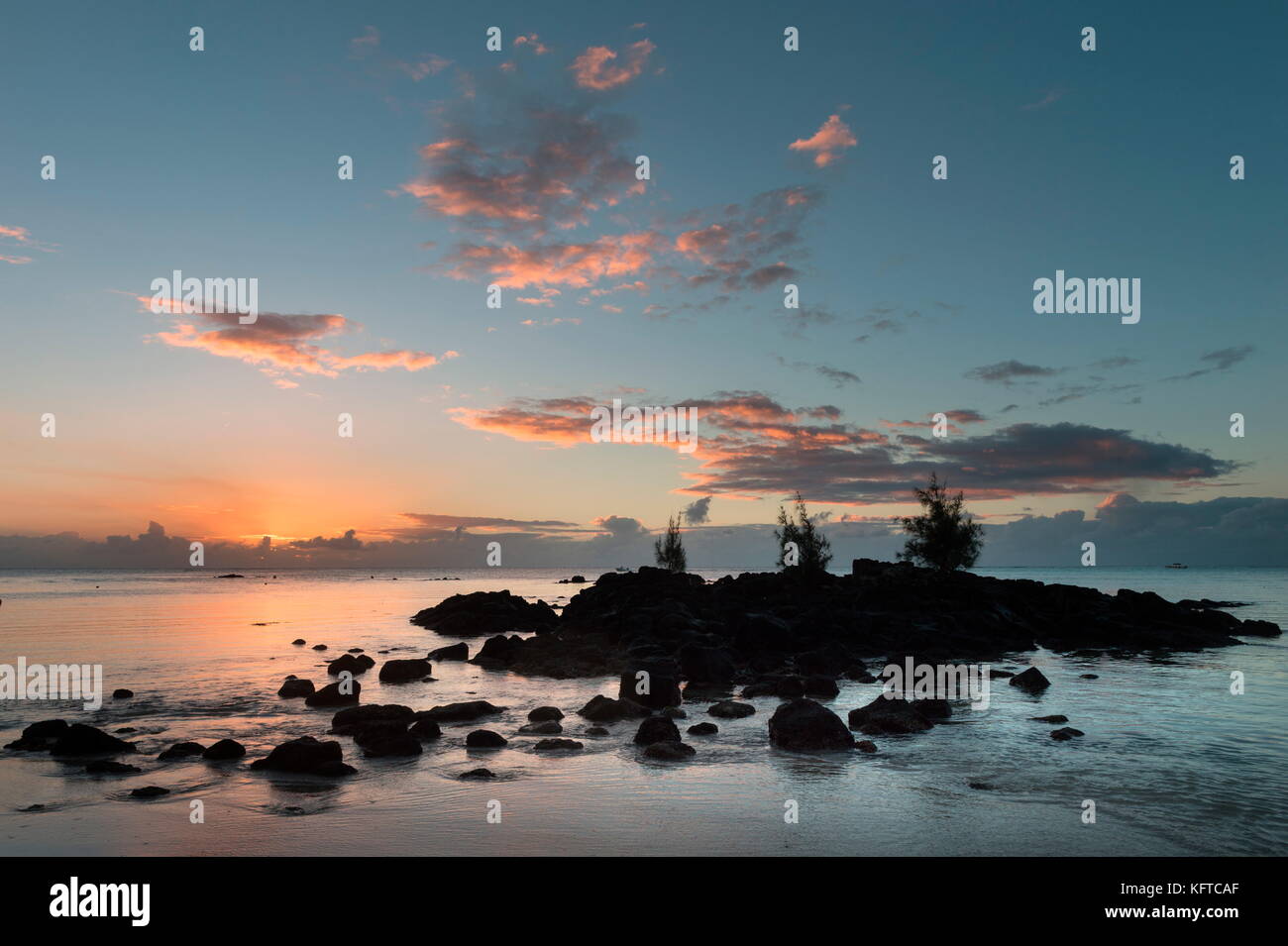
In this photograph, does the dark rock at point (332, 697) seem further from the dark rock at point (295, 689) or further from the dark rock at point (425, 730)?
the dark rock at point (425, 730)

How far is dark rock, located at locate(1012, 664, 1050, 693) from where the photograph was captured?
2998 centimetres

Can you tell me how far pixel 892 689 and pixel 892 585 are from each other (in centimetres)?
2651

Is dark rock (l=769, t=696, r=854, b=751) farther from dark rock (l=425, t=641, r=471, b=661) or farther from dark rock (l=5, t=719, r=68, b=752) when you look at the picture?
dark rock (l=425, t=641, r=471, b=661)

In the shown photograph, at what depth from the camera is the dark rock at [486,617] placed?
59.8 m

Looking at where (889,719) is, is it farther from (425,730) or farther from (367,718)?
(367,718)

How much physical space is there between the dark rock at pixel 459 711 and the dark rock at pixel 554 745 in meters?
4.76

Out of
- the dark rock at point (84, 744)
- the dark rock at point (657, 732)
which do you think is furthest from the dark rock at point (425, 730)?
the dark rock at point (84, 744)

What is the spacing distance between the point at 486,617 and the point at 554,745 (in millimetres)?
42769

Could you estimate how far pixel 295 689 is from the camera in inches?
1109

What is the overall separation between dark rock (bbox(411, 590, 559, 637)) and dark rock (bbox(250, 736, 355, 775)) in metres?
41.0

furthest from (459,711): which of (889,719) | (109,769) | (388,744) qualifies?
(889,719)
